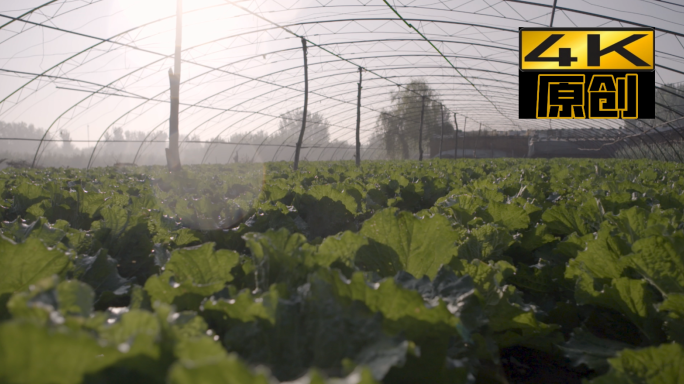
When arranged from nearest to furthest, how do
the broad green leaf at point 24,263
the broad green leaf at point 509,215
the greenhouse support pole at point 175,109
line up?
the broad green leaf at point 24,263, the broad green leaf at point 509,215, the greenhouse support pole at point 175,109

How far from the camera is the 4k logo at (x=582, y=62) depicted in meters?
16.7

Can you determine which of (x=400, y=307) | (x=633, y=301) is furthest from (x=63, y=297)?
(x=633, y=301)

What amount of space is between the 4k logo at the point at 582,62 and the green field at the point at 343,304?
1780cm

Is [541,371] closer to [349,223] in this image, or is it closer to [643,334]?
[643,334]

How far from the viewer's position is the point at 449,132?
62844 millimetres

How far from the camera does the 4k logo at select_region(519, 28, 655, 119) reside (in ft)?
54.9

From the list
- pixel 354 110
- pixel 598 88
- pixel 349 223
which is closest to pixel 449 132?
pixel 354 110

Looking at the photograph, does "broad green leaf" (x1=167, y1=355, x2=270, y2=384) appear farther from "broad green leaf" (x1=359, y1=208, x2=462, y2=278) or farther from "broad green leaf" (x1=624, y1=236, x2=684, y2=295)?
"broad green leaf" (x1=624, y1=236, x2=684, y2=295)

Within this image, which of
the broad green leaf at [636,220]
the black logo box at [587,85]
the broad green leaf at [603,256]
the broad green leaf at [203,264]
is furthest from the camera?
the black logo box at [587,85]

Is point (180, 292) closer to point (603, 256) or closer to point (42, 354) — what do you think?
point (42, 354)

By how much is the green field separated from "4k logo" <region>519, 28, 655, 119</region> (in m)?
17.8

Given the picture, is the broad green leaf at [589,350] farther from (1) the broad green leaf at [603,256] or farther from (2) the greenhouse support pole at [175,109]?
(2) the greenhouse support pole at [175,109]

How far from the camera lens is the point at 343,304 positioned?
87cm

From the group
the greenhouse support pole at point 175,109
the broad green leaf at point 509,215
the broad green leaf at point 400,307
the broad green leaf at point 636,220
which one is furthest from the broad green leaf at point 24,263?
the greenhouse support pole at point 175,109
